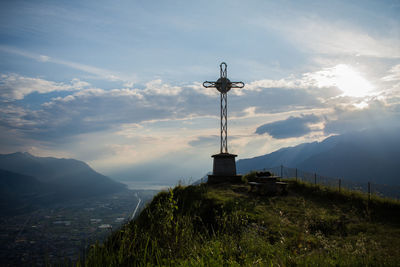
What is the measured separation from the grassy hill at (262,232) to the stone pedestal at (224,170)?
6.44ft

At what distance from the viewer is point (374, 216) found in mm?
11602

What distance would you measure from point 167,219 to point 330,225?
24.3ft

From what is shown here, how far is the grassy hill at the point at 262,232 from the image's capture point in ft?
16.6

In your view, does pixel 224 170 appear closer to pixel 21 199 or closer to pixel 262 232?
pixel 262 232

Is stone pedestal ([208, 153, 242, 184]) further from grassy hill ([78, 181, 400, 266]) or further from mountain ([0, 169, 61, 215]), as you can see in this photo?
mountain ([0, 169, 61, 215])

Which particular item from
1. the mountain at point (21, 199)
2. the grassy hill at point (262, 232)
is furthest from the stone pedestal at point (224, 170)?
the mountain at point (21, 199)

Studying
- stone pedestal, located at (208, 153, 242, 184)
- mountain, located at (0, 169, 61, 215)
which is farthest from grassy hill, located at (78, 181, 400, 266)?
mountain, located at (0, 169, 61, 215)

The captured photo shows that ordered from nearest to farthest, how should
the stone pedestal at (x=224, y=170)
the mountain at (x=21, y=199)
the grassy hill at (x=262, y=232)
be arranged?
the grassy hill at (x=262, y=232) → the stone pedestal at (x=224, y=170) → the mountain at (x=21, y=199)

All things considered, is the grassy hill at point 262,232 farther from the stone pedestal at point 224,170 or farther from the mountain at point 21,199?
the mountain at point 21,199

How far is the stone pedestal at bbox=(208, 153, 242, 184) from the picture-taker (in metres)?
21.8

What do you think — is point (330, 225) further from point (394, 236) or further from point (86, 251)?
point (86, 251)

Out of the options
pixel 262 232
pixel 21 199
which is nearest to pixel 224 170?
pixel 262 232

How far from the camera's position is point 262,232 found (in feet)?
28.4

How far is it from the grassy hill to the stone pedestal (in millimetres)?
1962
